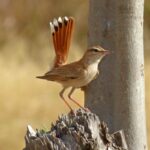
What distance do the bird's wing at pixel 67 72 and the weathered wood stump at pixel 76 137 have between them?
1.55 m

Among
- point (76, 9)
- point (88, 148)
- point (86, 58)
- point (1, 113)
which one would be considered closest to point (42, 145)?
point (88, 148)

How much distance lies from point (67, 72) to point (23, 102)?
222 inches

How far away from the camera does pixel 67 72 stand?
6.86 metres

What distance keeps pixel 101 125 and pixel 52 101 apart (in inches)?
289

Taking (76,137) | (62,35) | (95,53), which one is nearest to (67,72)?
(95,53)

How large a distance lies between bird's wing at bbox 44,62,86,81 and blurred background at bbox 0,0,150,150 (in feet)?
5.96

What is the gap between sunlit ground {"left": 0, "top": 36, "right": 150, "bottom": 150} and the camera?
11.7 meters

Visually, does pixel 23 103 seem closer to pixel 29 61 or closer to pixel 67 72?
pixel 29 61

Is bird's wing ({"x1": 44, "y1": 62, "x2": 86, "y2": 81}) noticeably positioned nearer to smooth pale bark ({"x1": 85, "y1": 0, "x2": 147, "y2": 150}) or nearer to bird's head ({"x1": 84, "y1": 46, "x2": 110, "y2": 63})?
bird's head ({"x1": 84, "y1": 46, "x2": 110, "y2": 63})

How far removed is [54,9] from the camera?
17359 millimetres

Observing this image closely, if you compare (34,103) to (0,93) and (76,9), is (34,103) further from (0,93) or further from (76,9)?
(76,9)

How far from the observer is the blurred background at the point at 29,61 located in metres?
12.0

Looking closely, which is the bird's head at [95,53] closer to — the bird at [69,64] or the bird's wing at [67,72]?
the bird at [69,64]

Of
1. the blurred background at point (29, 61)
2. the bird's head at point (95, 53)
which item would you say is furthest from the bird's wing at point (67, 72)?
the blurred background at point (29, 61)
